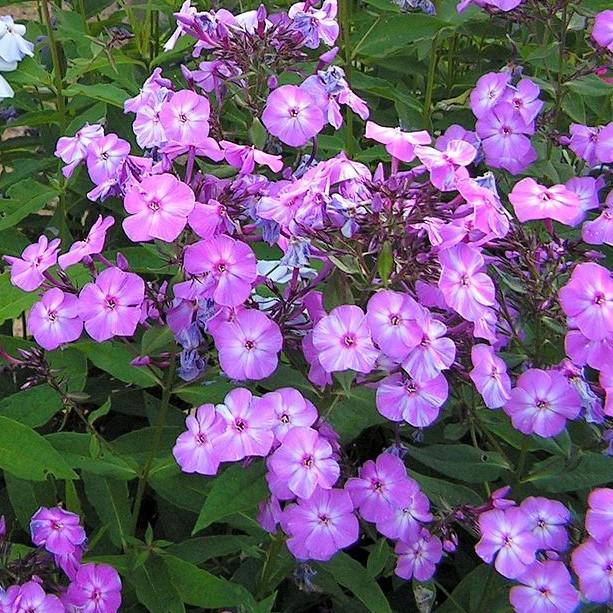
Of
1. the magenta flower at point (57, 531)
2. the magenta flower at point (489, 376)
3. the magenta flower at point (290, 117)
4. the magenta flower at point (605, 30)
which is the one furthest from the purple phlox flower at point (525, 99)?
the magenta flower at point (57, 531)

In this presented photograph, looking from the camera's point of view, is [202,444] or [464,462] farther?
[464,462]

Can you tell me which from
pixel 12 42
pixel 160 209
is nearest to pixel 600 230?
pixel 160 209

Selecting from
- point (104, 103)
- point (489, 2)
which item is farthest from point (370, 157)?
point (104, 103)

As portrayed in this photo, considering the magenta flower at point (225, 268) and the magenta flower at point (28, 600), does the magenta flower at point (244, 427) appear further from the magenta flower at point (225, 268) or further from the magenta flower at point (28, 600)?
the magenta flower at point (28, 600)

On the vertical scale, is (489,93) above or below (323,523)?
above

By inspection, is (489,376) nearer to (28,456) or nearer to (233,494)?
(233,494)

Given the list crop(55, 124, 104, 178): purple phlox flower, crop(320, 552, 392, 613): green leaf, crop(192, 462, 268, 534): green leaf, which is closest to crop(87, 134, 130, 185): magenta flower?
crop(55, 124, 104, 178): purple phlox flower

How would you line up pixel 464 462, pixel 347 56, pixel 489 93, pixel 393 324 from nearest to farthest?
pixel 393 324, pixel 464 462, pixel 489 93, pixel 347 56

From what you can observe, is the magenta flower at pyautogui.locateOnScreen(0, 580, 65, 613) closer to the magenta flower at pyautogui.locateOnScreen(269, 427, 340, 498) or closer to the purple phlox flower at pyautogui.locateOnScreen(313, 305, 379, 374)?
the magenta flower at pyautogui.locateOnScreen(269, 427, 340, 498)
